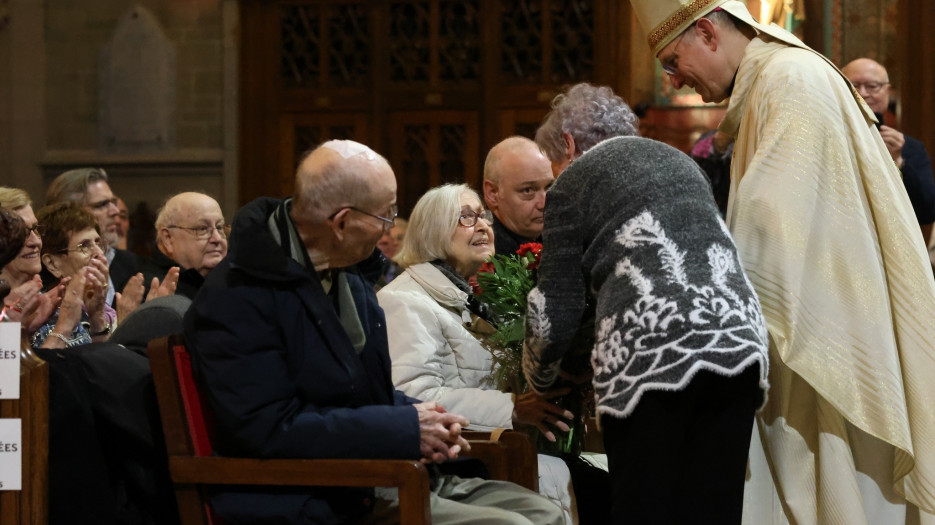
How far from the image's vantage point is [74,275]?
4191 mm

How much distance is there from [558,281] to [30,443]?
1283mm

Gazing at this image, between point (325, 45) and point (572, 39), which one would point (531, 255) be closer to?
point (572, 39)

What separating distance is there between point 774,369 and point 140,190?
A: 724 centimetres

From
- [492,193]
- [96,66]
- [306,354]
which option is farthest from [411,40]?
[306,354]

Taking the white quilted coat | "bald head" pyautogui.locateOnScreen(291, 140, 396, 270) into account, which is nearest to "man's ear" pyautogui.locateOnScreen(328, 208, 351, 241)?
"bald head" pyautogui.locateOnScreen(291, 140, 396, 270)

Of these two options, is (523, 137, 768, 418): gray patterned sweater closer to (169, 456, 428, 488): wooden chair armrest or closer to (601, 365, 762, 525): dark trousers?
(601, 365, 762, 525): dark trousers

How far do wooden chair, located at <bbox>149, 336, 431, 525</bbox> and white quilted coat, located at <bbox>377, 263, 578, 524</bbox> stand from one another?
809 millimetres

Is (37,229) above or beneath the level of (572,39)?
beneath

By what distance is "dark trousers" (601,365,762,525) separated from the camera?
2572 millimetres

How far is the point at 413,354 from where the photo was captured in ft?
11.4

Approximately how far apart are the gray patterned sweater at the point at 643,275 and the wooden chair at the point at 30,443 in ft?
3.87

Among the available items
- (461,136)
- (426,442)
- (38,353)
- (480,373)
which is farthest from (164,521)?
(461,136)

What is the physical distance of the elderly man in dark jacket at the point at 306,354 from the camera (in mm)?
2588

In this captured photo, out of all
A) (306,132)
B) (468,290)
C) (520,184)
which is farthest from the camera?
(306,132)
